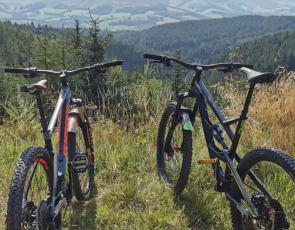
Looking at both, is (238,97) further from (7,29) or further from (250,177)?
(7,29)

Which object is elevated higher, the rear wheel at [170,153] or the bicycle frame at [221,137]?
the bicycle frame at [221,137]

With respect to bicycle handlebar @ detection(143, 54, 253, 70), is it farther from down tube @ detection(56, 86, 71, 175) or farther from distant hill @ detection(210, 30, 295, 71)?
distant hill @ detection(210, 30, 295, 71)

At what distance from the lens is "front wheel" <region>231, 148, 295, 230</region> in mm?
2283

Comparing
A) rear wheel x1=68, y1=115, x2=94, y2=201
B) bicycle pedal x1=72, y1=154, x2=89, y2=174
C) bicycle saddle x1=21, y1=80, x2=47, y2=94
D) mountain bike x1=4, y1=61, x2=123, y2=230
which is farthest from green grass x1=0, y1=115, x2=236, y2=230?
bicycle saddle x1=21, y1=80, x2=47, y2=94

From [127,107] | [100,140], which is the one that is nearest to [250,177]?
[100,140]

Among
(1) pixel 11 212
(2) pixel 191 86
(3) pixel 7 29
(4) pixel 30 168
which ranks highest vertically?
(2) pixel 191 86

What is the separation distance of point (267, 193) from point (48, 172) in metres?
1.51

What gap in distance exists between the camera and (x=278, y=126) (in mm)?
4242

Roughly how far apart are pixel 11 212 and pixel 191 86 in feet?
6.69

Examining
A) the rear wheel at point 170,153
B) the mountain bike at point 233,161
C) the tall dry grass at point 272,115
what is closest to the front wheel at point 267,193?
the mountain bike at point 233,161

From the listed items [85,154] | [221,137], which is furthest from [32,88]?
[221,137]

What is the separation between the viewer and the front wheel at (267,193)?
2283 mm

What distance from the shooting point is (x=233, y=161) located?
283cm

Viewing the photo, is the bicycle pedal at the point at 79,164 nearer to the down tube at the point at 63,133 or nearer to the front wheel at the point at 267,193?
the down tube at the point at 63,133
